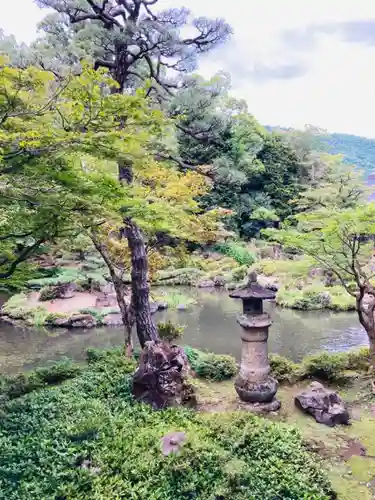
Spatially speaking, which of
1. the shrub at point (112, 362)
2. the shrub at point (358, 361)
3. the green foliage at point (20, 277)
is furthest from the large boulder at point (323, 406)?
the green foliage at point (20, 277)

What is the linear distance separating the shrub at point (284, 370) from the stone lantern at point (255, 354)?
42.8 inches

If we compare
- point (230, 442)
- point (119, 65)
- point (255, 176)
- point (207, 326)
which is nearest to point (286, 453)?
point (230, 442)

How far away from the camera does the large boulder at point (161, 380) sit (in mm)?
6169

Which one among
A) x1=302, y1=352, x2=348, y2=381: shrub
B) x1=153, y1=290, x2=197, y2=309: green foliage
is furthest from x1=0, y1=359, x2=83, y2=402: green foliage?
x1=153, y1=290, x2=197, y2=309: green foliage

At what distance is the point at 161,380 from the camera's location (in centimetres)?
621

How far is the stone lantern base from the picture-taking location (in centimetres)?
644

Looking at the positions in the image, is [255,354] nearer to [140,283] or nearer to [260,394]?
[260,394]

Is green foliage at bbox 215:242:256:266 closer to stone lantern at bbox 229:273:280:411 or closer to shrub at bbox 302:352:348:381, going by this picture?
shrub at bbox 302:352:348:381

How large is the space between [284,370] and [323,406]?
Result: 1647mm

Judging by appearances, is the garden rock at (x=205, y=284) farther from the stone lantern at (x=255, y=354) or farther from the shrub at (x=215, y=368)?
the stone lantern at (x=255, y=354)

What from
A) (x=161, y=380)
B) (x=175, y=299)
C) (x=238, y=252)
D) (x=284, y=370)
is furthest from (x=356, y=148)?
(x=161, y=380)

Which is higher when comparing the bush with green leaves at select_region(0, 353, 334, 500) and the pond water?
the bush with green leaves at select_region(0, 353, 334, 500)

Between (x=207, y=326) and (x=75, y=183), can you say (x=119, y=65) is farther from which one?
(x=207, y=326)

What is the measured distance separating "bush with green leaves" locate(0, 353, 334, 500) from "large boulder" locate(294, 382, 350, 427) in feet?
2.88
